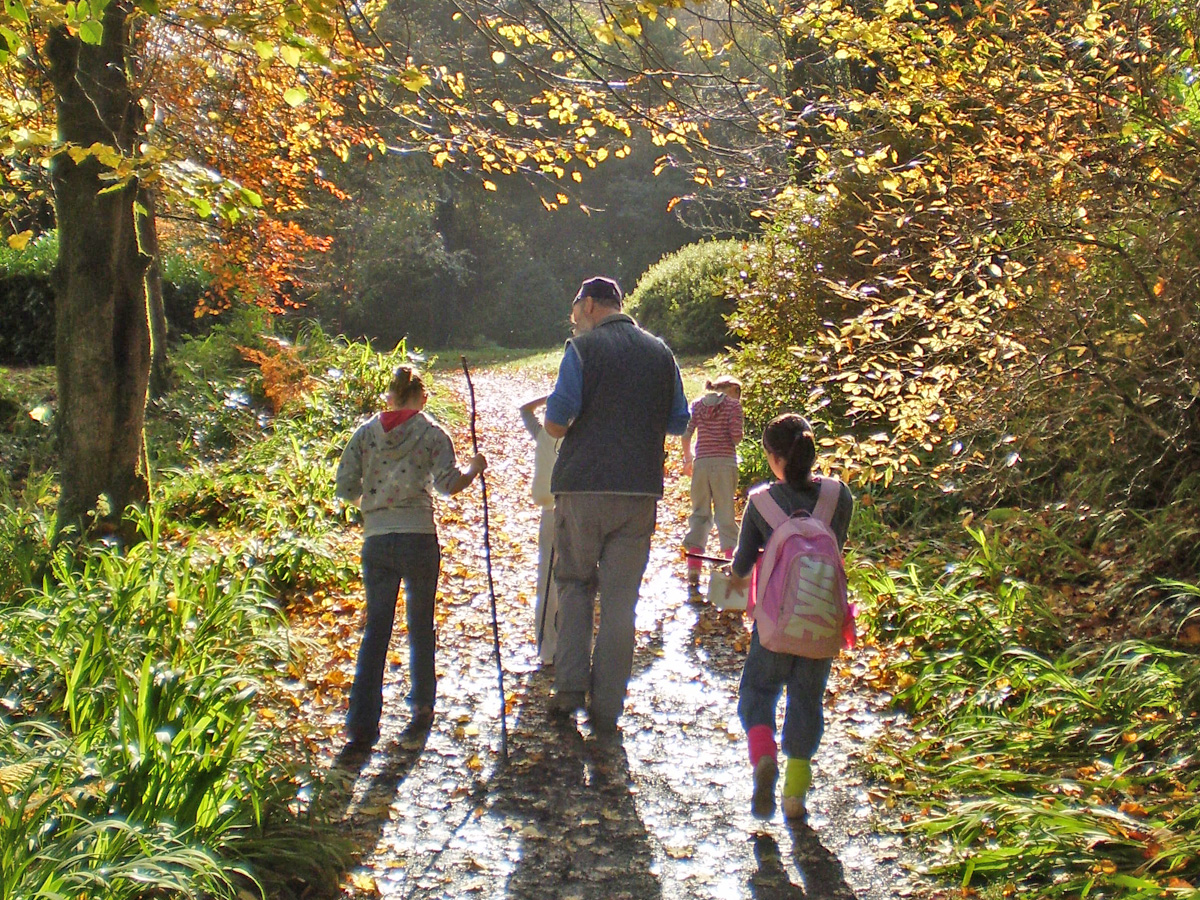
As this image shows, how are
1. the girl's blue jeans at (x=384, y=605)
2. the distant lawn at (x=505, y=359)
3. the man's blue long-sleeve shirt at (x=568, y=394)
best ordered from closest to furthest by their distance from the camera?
the girl's blue jeans at (x=384, y=605) → the man's blue long-sleeve shirt at (x=568, y=394) → the distant lawn at (x=505, y=359)

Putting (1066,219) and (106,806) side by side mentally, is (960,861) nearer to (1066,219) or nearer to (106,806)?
(106,806)

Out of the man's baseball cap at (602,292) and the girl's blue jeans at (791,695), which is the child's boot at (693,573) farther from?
the girl's blue jeans at (791,695)

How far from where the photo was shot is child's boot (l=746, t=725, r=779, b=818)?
4098mm

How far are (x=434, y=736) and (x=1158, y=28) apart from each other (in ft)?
21.5

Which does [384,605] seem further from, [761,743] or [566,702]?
[761,743]

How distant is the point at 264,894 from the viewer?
3369mm

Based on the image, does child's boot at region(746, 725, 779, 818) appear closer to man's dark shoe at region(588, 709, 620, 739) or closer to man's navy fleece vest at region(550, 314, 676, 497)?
man's dark shoe at region(588, 709, 620, 739)

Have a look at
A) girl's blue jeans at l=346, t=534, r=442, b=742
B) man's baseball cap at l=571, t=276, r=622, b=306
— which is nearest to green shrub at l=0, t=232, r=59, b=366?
girl's blue jeans at l=346, t=534, r=442, b=742

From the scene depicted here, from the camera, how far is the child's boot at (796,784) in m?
4.21

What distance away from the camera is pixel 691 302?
A: 79.9ft

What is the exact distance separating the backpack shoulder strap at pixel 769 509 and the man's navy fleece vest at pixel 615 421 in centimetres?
82

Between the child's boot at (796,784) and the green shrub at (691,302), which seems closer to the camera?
the child's boot at (796,784)

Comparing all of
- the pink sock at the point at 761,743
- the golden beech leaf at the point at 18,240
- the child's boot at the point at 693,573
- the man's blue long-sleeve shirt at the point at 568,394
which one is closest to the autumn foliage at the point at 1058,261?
the child's boot at the point at 693,573

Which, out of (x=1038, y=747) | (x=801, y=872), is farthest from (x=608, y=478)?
(x=1038, y=747)
